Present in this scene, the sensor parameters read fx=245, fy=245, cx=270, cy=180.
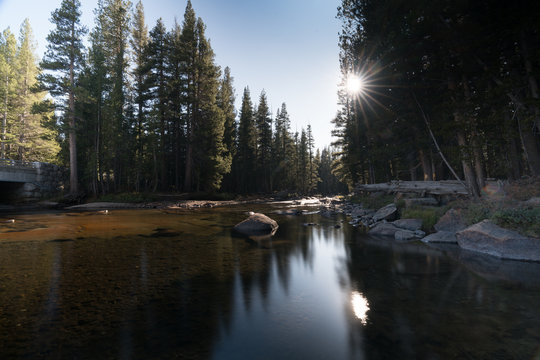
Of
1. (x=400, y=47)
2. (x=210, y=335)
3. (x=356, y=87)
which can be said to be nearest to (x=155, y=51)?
(x=356, y=87)

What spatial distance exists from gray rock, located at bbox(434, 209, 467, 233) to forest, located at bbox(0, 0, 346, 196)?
85.8ft

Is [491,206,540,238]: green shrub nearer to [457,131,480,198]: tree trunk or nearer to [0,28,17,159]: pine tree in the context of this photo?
[457,131,480,198]: tree trunk

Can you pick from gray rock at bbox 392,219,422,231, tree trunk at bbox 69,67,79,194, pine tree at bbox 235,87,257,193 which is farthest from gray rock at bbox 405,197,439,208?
pine tree at bbox 235,87,257,193

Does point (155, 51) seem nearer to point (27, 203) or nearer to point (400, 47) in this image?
point (27, 203)

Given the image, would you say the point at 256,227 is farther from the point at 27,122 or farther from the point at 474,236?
the point at 27,122

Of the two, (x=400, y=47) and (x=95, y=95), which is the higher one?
(x=95, y=95)

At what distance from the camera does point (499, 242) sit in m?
Answer: 7.62

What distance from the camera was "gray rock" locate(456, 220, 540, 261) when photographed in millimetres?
7113

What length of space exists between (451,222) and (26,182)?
36121 millimetres

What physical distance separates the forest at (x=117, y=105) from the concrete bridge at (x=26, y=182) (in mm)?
2455

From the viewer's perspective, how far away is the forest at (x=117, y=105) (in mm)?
26938

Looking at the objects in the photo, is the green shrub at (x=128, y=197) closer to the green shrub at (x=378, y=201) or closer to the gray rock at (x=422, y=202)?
the green shrub at (x=378, y=201)

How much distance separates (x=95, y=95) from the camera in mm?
29047

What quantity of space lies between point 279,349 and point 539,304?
4847 millimetres
